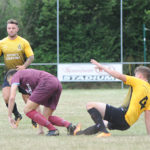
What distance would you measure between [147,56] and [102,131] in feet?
69.6

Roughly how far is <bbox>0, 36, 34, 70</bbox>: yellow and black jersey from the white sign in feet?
47.9

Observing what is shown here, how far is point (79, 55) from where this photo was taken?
26375 mm

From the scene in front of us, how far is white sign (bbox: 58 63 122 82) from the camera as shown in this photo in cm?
2367

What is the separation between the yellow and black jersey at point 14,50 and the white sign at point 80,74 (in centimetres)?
1460

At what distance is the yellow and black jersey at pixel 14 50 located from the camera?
8.94 meters

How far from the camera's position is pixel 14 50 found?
29.3ft

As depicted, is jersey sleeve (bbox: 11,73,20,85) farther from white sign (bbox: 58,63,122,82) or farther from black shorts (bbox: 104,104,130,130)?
white sign (bbox: 58,63,122,82)

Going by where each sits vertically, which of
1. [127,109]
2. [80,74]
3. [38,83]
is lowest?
[80,74]

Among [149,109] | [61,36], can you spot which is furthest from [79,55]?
[149,109]

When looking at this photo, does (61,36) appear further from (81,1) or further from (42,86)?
(42,86)

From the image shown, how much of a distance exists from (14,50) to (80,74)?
14.9 metres

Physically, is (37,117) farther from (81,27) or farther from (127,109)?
(81,27)

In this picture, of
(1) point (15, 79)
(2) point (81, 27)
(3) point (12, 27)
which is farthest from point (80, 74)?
(1) point (15, 79)

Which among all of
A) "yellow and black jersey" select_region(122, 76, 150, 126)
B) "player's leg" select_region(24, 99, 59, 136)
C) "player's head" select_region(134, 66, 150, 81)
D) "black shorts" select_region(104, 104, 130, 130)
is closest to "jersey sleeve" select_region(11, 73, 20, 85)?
"player's leg" select_region(24, 99, 59, 136)
